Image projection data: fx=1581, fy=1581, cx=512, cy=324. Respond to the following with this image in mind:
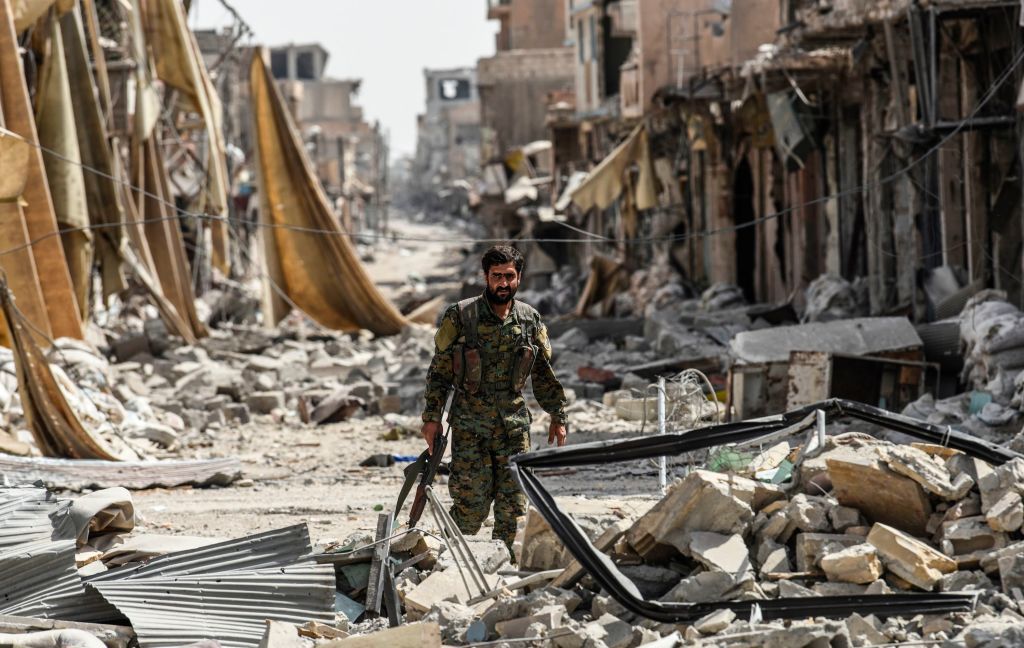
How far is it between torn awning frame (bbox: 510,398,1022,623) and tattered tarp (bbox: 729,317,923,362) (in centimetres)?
532

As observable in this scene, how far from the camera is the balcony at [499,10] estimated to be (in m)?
49.2

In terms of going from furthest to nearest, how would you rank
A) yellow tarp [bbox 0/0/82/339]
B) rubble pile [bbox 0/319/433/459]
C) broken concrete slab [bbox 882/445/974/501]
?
1. yellow tarp [bbox 0/0/82/339]
2. rubble pile [bbox 0/319/433/459]
3. broken concrete slab [bbox 882/445/974/501]

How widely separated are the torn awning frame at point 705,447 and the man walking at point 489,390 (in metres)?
0.64

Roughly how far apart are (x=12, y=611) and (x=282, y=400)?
9857 millimetres

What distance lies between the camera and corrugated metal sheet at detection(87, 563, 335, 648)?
234 inches

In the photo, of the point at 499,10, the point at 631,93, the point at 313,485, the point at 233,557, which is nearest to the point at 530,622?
the point at 233,557

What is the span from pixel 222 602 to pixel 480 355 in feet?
4.94

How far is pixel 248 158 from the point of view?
3900cm

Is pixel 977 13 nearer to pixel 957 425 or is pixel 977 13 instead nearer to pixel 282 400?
pixel 957 425

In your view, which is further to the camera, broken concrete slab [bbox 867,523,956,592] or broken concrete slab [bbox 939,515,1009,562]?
broken concrete slab [bbox 939,515,1009,562]

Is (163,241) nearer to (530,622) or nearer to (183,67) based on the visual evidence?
(183,67)

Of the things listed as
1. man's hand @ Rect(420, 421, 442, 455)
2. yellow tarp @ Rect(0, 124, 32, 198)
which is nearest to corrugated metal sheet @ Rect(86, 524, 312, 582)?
man's hand @ Rect(420, 421, 442, 455)

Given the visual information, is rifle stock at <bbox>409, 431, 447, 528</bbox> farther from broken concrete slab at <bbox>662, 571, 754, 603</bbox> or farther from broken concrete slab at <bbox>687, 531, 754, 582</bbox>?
broken concrete slab at <bbox>662, 571, 754, 603</bbox>

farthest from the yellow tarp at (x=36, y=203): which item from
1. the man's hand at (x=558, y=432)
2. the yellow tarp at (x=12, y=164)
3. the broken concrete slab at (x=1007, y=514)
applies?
the broken concrete slab at (x=1007, y=514)
